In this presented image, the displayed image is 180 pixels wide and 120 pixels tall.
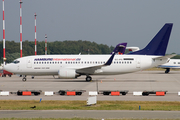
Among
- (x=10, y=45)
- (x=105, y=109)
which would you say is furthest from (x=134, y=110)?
(x=10, y=45)

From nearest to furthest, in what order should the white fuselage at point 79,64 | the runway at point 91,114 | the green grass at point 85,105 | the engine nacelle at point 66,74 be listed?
the runway at point 91,114 < the green grass at point 85,105 < the engine nacelle at point 66,74 < the white fuselage at point 79,64

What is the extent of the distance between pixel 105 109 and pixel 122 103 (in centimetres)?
324

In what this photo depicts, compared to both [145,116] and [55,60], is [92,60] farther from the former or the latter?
[145,116]

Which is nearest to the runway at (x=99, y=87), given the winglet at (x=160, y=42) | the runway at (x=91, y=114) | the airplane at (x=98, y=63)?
the airplane at (x=98, y=63)

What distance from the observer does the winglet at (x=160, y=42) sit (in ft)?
142

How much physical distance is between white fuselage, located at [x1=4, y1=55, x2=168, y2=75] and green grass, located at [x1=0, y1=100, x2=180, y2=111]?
20.7 m

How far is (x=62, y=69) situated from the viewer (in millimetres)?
43094

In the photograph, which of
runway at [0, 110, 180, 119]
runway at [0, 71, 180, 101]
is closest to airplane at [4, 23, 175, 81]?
runway at [0, 71, 180, 101]

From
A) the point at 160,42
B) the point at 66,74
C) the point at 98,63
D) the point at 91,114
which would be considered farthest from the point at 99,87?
the point at 91,114

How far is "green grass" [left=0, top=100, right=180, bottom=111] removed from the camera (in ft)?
65.5

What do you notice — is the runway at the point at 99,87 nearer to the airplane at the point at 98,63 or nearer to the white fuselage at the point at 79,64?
the airplane at the point at 98,63

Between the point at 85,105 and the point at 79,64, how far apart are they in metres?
23.0

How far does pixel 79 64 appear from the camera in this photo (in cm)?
4412

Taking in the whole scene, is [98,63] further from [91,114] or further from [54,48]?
[54,48]
